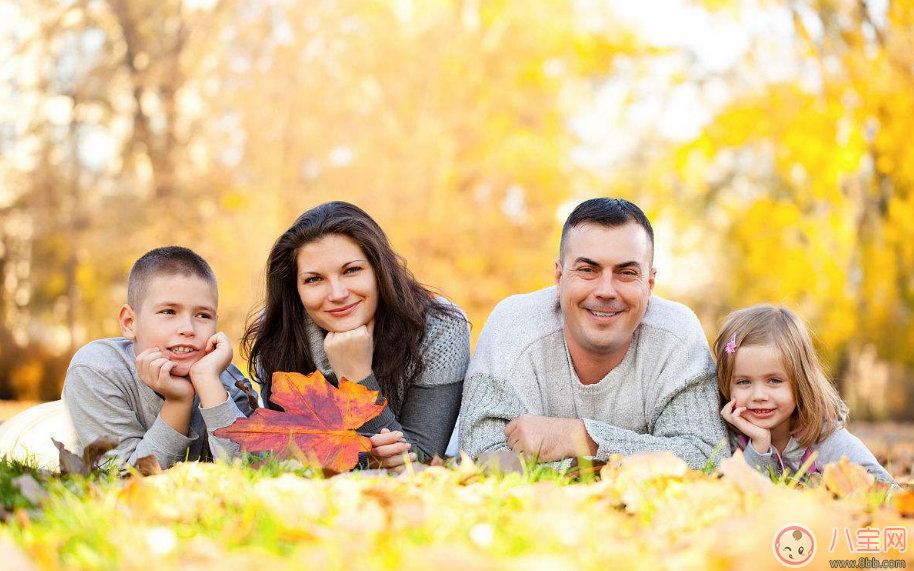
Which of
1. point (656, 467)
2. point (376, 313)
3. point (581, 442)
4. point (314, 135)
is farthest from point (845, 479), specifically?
point (314, 135)

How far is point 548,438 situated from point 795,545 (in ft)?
4.76

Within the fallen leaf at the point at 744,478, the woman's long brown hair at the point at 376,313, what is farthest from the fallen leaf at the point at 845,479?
the woman's long brown hair at the point at 376,313

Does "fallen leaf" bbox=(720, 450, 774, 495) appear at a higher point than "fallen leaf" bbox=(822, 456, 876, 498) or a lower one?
higher

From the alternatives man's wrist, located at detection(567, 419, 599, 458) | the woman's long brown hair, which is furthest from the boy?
man's wrist, located at detection(567, 419, 599, 458)

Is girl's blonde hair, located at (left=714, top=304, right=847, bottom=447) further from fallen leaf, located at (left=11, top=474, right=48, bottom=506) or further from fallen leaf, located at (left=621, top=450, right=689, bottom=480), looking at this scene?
fallen leaf, located at (left=11, top=474, right=48, bottom=506)

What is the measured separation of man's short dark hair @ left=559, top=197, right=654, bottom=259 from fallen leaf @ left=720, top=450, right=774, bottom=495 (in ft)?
4.25

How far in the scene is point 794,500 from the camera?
6.87ft

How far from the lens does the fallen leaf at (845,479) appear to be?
8.36ft

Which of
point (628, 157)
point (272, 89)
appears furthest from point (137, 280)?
point (628, 157)

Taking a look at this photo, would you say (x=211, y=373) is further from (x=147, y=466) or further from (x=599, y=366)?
(x=599, y=366)

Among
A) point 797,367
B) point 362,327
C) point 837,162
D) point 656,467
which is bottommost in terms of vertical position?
point 656,467

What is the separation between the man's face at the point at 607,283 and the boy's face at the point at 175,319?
1.45 m

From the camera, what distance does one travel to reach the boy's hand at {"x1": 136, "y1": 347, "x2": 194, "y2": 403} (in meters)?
3.25

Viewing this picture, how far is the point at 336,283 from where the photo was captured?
356cm
